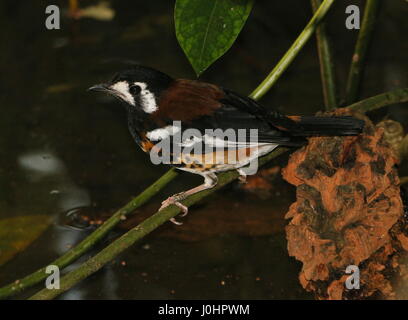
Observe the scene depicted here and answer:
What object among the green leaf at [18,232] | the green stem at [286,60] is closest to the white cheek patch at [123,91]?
the green stem at [286,60]

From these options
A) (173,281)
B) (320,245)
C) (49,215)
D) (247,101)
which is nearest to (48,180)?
(49,215)

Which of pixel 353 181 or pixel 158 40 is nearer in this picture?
pixel 353 181

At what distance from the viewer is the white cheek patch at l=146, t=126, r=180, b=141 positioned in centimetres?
219

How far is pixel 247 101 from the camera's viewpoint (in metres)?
2.25

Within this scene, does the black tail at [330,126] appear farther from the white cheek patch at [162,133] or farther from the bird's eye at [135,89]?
the bird's eye at [135,89]

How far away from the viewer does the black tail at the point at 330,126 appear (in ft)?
6.95

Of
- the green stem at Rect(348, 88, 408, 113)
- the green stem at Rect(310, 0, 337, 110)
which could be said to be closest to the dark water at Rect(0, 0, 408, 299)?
the green stem at Rect(310, 0, 337, 110)

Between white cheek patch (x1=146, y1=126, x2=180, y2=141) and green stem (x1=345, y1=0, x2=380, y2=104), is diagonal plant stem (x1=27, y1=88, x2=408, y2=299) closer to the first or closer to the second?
white cheek patch (x1=146, y1=126, x2=180, y2=141)

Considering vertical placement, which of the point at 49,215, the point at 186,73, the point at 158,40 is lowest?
the point at 49,215

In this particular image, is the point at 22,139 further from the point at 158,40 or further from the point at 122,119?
the point at 158,40

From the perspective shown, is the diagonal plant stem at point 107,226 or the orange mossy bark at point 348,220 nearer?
the orange mossy bark at point 348,220

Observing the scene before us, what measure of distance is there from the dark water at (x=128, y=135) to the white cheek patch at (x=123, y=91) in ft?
2.45

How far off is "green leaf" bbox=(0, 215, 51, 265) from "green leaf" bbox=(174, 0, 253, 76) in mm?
1083

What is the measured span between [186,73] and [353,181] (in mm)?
2100
